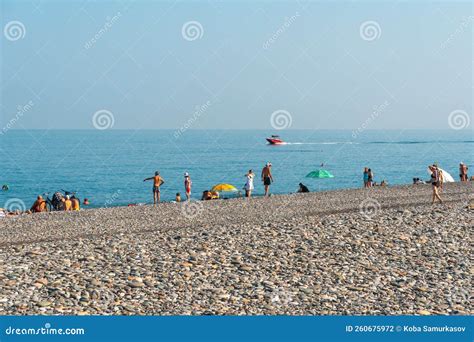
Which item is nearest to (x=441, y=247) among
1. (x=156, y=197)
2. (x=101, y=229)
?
(x=101, y=229)

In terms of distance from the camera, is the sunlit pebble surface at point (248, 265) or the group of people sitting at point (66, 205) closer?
the sunlit pebble surface at point (248, 265)

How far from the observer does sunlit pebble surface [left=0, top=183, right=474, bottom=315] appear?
1255cm

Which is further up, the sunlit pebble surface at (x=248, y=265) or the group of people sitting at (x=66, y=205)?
the group of people sitting at (x=66, y=205)

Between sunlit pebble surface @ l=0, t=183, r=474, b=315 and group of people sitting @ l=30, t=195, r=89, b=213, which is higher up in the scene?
group of people sitting @ l=30, t=195, r=89, b=213

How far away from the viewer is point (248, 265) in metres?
15.5

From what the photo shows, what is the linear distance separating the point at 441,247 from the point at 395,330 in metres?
7.67

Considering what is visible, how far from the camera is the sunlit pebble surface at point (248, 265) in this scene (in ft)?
41.2

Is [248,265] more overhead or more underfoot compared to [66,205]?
more underfoot

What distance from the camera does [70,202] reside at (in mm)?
34688

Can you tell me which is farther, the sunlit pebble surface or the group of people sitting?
the group of people sitting

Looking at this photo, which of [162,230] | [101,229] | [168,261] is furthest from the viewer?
[101,229]

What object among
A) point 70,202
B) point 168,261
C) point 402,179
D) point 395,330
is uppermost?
point 402,179

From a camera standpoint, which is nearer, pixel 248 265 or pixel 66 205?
pixel 248 265

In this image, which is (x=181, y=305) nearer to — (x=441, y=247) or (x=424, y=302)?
(x=424, y=302)
